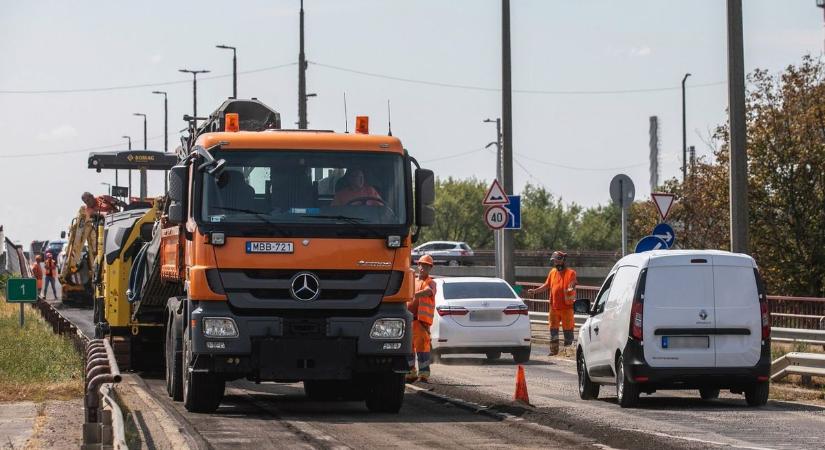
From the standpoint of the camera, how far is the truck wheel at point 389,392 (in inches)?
675

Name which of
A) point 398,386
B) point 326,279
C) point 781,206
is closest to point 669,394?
point 398,386

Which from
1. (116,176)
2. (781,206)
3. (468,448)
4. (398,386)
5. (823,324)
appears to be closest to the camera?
(468,448)

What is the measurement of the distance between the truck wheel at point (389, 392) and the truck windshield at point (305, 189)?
195cm

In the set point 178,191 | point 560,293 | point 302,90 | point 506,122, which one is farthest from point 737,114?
point 302,90

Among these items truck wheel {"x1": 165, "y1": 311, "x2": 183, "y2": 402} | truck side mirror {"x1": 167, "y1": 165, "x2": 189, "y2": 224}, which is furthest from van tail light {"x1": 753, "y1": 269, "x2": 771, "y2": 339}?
truck wheel {"x1": 165, "y1": 311, "x2": 183, "y2": 402}

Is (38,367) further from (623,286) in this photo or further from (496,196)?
(496,196)

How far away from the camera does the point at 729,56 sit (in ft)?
72.0

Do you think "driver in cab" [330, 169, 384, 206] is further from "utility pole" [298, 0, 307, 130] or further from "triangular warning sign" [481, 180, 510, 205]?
"utility pole" [298, 0, 307, 130]

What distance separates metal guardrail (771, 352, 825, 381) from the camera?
1951cm

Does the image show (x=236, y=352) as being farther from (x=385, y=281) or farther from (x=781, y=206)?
(x=781, y=206)

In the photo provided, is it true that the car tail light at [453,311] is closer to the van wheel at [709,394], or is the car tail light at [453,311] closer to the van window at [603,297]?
the van window at [603,297]

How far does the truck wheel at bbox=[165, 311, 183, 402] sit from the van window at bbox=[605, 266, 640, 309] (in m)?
4.87

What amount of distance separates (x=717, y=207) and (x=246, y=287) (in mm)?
28707

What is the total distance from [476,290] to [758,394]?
911 centimetres
